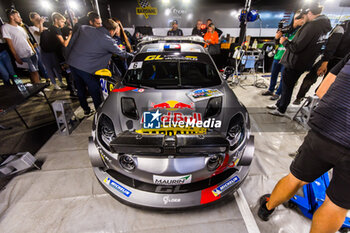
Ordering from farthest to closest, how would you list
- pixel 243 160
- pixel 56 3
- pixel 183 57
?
pixel 56 3 → pixel 183 57 → pixel 243 160

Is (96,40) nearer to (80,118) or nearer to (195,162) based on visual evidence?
(80,118)

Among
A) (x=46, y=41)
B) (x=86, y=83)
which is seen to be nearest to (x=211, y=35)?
(x=86, y=83)

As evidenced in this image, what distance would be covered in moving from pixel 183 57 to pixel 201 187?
147 centimetres

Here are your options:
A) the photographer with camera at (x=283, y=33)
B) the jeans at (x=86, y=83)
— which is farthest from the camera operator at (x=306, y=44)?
the jeans at (x=86, y=83)

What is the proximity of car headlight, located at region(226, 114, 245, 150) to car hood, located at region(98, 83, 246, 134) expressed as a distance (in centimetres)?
4

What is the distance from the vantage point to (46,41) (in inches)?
131

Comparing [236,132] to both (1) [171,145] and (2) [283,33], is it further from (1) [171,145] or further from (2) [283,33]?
(2) [283,33]

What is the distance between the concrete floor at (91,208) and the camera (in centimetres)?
119

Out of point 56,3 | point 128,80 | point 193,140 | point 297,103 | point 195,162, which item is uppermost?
point 56,3

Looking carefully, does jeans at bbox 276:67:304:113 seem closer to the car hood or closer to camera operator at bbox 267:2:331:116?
camera operator at bbox 267:2:331:116

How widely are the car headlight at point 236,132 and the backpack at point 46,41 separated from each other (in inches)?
163

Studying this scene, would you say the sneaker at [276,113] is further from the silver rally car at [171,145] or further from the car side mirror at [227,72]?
the silver rally car at [171,145]

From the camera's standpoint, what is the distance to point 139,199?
42.5 inches

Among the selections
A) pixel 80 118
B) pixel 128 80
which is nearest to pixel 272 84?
pixel 128 80
